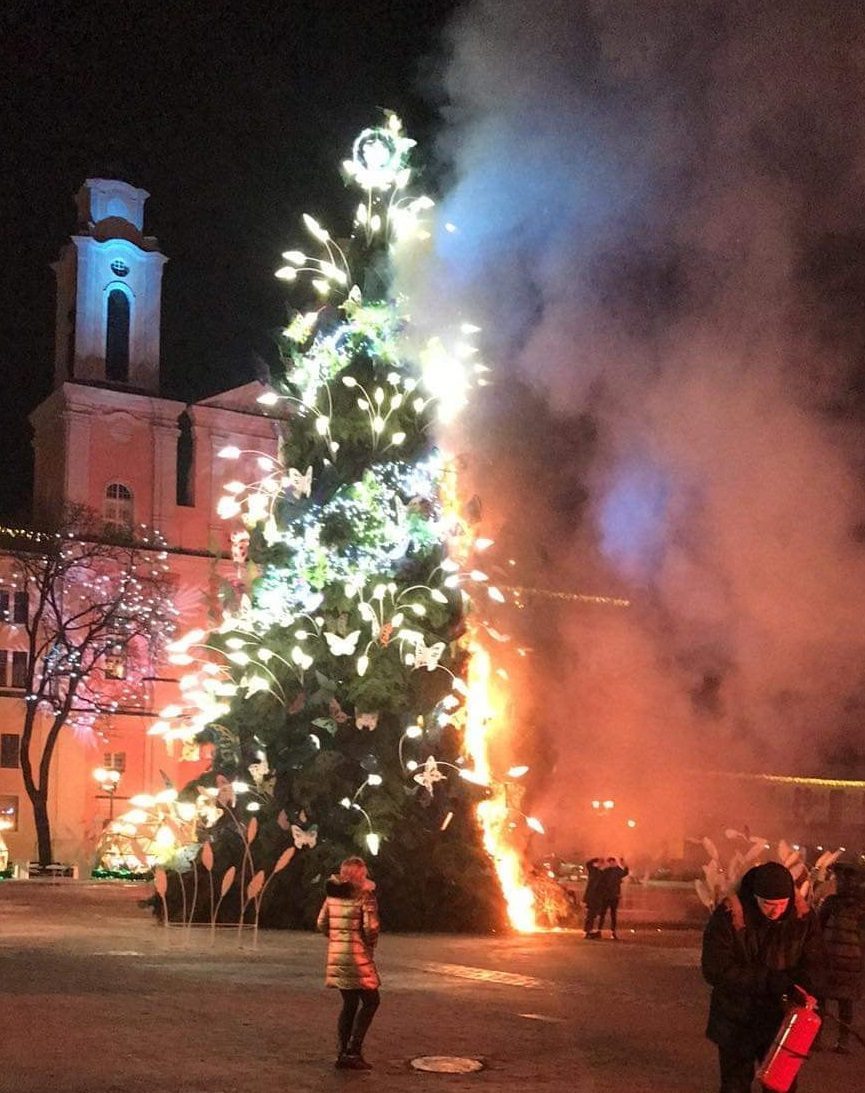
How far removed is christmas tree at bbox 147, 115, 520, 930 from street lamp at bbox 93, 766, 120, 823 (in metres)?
29.0

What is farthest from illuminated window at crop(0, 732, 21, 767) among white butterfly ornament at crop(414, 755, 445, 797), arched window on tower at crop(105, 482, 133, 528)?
white butterfly ornament at crop(414, 755, 445, 797)

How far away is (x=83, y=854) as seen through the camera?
51.3m

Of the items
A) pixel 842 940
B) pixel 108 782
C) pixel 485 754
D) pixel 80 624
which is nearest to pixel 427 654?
pixel 485 754

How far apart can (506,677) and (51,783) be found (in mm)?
33431

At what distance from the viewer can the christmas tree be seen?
2141cm

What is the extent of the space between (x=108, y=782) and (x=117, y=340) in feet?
54.3

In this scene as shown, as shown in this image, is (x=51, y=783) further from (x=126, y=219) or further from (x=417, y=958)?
(x=417, y=958)

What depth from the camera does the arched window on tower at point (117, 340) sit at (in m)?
57.1

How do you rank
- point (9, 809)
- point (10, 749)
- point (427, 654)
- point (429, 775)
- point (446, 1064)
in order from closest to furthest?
point (446, 1064) → point (429, 775) → point (427, 654) → point (9, 809) → point (10, 749)

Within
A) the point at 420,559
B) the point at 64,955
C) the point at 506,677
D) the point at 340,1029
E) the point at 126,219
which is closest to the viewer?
the point at 340,1029

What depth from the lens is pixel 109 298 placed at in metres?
57.4

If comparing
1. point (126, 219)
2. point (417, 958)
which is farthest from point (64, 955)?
point (126, 219)

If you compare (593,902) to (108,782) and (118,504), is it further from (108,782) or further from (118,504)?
(118,504)

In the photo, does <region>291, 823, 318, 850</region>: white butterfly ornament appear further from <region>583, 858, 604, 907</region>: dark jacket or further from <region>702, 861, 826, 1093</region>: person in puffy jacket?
<region>702, 861, 826, 1093</region>: person in puffy jacket
